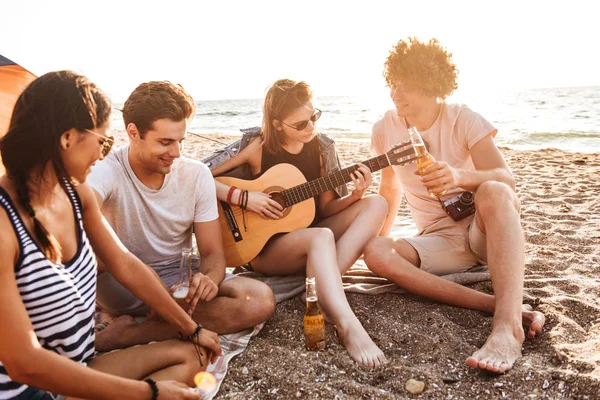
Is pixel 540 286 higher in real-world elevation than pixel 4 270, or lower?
lower

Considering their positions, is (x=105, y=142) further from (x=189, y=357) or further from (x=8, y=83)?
(x=8, y=83)

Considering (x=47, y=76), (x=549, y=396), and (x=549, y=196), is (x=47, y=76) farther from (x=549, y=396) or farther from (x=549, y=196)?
(x=549, y=196)

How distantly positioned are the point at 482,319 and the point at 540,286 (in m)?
0.73

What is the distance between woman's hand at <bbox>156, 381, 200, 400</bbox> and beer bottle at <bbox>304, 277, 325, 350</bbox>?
83cm

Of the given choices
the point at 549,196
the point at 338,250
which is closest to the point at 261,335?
the point at 338,250

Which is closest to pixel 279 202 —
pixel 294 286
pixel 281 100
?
pixel 294 286

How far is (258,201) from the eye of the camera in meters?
3.55

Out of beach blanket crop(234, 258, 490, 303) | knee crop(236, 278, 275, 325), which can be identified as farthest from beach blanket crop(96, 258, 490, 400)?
knee crop(236, 278, 275, 325)

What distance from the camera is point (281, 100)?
3.62 metres

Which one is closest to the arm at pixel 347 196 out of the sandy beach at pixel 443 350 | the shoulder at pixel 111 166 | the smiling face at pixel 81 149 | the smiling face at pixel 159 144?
the sandy beach at pixel 443 350

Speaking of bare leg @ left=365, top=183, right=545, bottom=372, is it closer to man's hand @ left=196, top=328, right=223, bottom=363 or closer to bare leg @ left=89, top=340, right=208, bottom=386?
man's hand @ left=196, top=328, right=223, bottom=363

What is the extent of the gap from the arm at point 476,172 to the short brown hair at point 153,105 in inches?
60.5

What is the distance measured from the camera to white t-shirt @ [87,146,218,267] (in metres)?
2.99

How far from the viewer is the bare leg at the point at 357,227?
340cm
